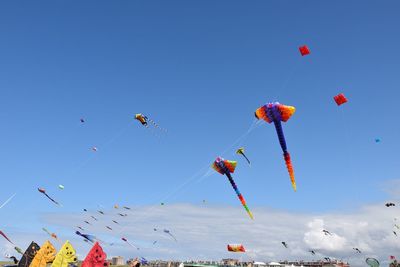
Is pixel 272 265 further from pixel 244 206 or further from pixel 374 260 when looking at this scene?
pixel 374 260

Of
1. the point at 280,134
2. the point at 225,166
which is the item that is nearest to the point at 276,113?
the point at 280,134

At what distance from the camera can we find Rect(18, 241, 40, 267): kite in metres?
33.9

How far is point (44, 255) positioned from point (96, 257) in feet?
25.9

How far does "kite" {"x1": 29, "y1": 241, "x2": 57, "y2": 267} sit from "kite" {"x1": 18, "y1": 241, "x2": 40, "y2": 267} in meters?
0.31

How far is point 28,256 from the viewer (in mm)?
34188

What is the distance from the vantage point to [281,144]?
3538 centimetres

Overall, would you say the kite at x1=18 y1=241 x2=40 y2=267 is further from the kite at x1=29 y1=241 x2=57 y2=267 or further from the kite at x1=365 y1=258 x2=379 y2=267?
the kite at x1=365 y1=258 x2=379 y2=267

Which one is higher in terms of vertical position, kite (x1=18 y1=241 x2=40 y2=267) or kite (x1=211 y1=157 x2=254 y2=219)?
kite (x1=211 y1=157 x2=254 y2=219)

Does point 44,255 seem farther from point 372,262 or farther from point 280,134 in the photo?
point 372,262

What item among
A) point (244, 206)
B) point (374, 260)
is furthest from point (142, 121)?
point (374, 260)

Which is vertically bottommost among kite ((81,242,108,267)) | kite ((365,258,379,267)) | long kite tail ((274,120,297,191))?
kite ((365,258,379,267))

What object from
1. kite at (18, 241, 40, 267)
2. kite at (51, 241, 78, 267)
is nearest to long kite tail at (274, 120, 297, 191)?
kite at (51, 241, 78, 267)

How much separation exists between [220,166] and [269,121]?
36.2 feet

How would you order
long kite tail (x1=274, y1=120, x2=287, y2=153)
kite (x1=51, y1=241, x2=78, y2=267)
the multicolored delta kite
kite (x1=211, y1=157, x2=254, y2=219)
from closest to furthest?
1. the multicolored delta kite
2. long kite tail (x1=274, y1=120, x2=287, y2=153)
3. kite (x1=51, y1=241, x2=78, y2=267)
4. kite (x1=211, y1=157, x2=254, y2=219)
